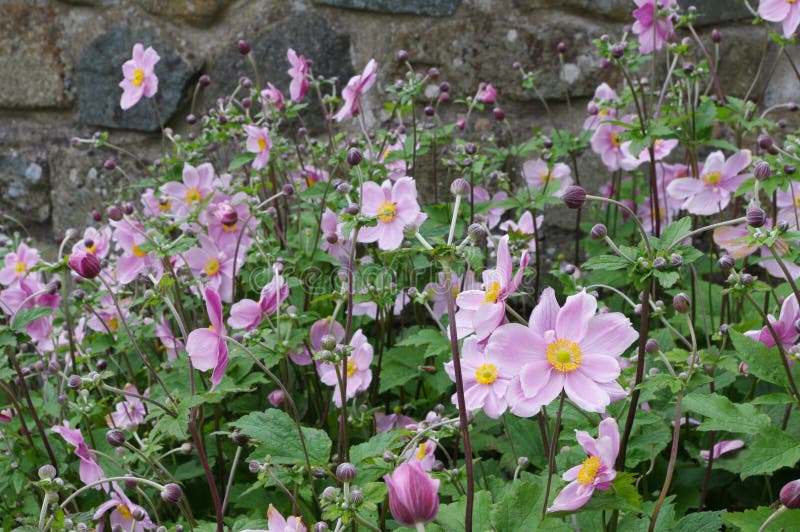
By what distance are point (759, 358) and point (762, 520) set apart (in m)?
0.30

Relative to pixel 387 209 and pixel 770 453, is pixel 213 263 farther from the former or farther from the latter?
pixel 770 453

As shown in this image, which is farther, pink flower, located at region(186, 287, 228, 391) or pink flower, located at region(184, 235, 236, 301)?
pink flower, located at region(184, 235, 236, 301)

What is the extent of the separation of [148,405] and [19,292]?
0.50 metres

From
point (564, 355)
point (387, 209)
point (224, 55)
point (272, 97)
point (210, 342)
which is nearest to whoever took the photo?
point (564, 355)

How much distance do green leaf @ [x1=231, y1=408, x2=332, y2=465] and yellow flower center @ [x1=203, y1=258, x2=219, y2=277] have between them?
86 centimetres

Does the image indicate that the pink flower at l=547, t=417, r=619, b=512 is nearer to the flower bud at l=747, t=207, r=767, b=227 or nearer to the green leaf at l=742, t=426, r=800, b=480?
the green leaf at l=742, t=426, r=800, b=480

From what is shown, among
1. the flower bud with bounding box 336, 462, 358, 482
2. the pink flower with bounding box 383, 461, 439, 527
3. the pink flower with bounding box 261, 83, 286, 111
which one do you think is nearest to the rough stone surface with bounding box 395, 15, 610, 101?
the pink flower with bounding box 261, 83, 286, 111

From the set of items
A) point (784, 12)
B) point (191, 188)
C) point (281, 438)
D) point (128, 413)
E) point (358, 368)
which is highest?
point (784, 12)

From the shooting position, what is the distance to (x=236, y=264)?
218 cm

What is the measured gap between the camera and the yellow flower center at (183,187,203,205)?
8.01 ft

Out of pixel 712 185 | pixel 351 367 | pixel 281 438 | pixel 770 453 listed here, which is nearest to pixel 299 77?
pixel 351 367

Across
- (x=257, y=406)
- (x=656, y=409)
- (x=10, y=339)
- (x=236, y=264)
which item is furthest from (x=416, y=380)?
(x=10, y=339)

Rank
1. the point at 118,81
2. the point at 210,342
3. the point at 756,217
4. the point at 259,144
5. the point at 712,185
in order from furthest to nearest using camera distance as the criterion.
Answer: the point at 118,81, the point at 259,144, the point at 712,185, the point at 210,342, the point at 756,217

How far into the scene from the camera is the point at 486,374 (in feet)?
4.99
